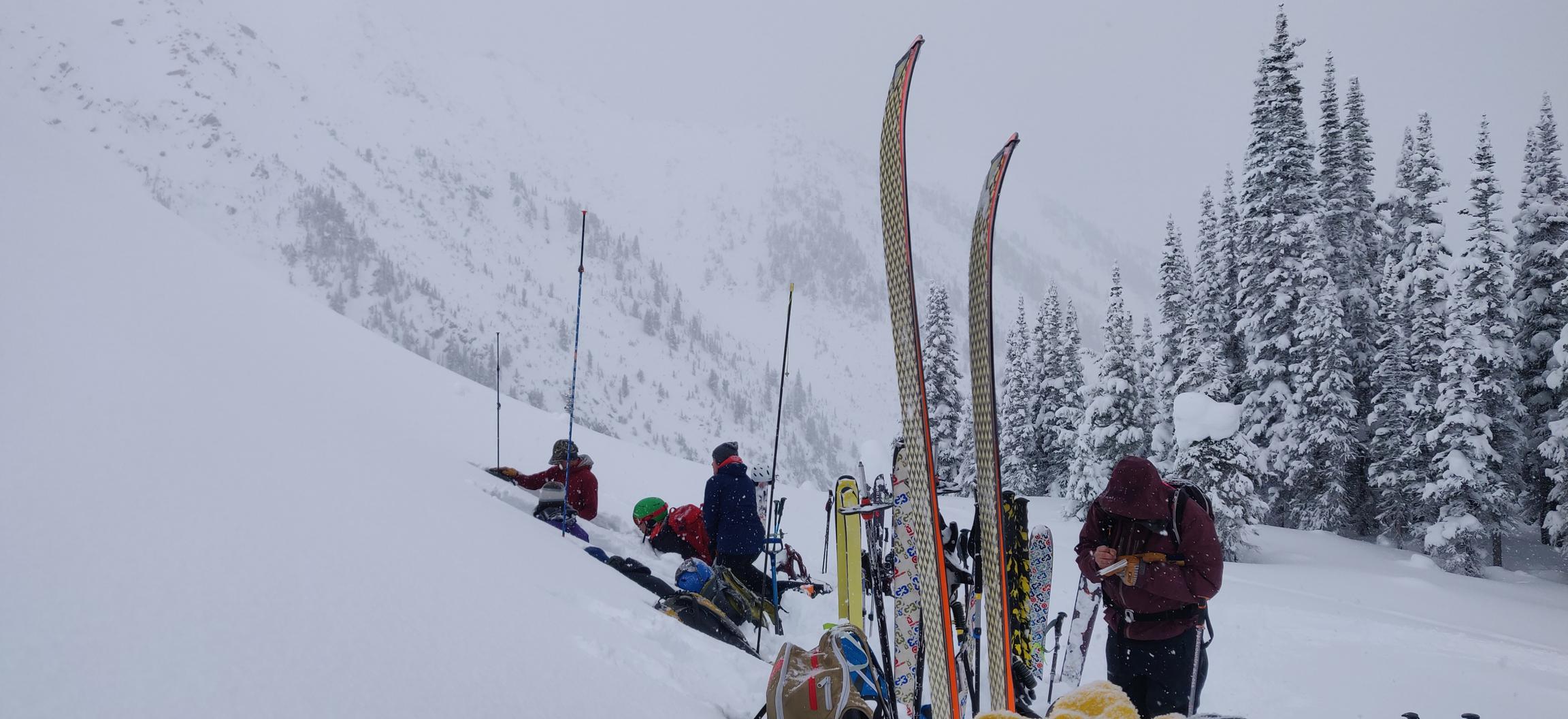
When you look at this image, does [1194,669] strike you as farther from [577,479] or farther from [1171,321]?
[1171,321]

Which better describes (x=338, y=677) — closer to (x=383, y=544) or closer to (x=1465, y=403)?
(x=383, y=544)

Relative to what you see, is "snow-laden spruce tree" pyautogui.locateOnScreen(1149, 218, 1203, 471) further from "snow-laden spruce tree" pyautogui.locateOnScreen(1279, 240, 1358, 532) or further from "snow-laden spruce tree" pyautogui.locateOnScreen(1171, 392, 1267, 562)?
"snow-laden spruce tree" pyautogui.locateOnScreen(1171, 392, 1267, 562)

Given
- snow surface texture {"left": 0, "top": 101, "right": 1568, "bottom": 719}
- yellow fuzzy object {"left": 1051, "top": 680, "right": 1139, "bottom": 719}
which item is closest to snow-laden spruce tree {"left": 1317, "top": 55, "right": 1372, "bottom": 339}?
snow surface texture {"left": 0, "top": 101, "right": 1568, "bottom": 719}

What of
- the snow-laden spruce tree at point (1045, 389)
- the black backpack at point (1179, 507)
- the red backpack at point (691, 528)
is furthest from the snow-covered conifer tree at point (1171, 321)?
the black backpack at point (1179, 507)

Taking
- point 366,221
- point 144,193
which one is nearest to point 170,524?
point 144,193

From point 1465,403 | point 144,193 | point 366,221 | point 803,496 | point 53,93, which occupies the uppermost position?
point 53,93

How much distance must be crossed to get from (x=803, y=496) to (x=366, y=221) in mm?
171735

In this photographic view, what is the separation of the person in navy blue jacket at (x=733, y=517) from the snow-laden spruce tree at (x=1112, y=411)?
2125cm

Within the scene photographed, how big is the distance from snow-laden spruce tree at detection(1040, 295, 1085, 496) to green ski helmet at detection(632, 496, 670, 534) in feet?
83.9

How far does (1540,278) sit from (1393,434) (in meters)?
5.27

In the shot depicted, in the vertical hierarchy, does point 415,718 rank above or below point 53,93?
below

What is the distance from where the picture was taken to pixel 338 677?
8.08 feet

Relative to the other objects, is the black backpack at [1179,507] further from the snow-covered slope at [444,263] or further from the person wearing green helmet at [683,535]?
the snow-covered slope at [444,263]

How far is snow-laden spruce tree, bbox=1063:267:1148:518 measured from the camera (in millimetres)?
24969
